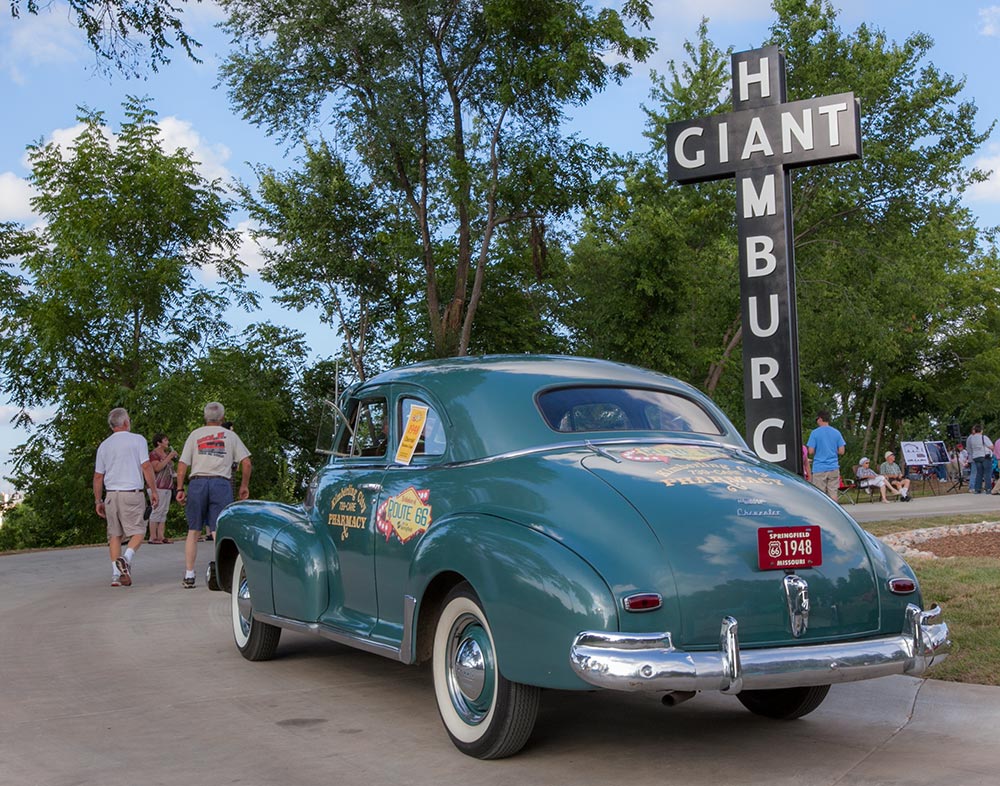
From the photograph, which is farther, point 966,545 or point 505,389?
point 966,545

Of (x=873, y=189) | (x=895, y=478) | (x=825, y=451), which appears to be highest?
(x=873, y=189)

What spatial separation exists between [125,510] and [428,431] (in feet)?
23.7

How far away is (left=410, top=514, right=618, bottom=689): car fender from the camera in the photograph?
456 cm

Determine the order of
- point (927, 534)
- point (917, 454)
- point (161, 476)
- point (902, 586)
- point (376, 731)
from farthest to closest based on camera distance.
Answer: point (917, 454) → point (161, 476) → point (927, 534) → point (376, 731) → point (902, 586)

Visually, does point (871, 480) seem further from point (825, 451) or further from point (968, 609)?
point (968, 609)

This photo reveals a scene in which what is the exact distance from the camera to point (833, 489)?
1920 cm

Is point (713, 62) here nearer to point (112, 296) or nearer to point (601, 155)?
point (601, 155)

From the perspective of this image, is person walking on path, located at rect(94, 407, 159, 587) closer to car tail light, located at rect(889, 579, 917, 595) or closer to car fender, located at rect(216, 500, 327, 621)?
car fender, located at rect(216, 500, 327, 621)

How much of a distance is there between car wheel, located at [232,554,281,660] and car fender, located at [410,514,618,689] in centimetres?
286

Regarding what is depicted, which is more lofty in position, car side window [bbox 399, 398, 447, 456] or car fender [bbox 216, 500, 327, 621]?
car side window [bbox 399, 398, 447, 456]

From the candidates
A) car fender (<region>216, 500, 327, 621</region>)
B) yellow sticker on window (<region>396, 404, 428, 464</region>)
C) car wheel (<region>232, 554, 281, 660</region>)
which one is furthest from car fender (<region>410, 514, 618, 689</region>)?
car wheel (<region>232, 554, 281, 660</region>)

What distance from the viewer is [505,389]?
5.92 metres

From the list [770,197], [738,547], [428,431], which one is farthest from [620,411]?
[770,197]

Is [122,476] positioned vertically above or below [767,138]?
below
